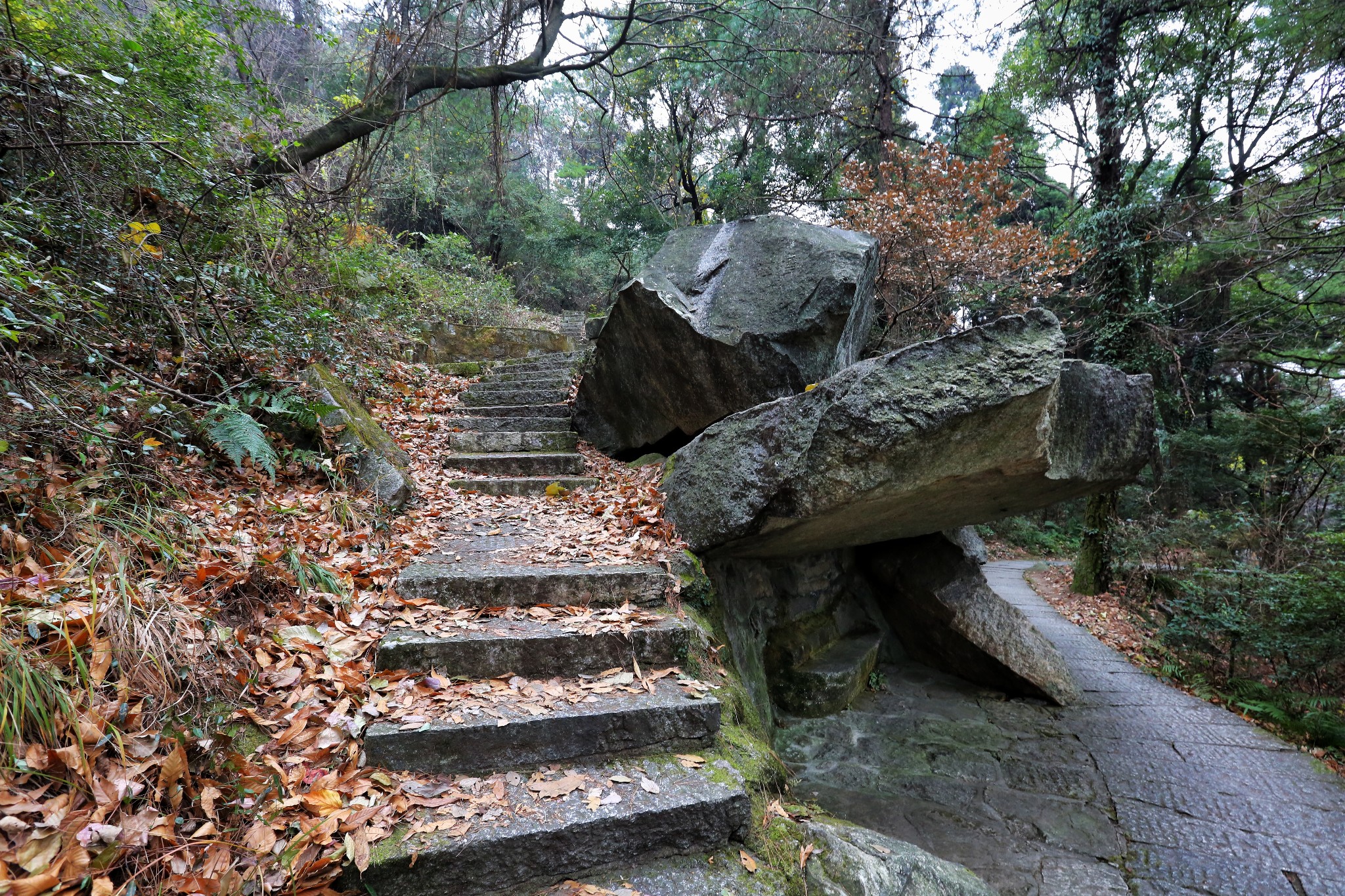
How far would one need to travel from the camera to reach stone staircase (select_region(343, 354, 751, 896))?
5.53 ft

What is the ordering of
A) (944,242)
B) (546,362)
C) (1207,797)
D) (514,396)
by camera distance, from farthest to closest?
1. (546,362)
2. (944,242)
3. (514,396)
4. (1207,797)

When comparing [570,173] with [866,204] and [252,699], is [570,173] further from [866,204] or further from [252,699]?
[252,699]

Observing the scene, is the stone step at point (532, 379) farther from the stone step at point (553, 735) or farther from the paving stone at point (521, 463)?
the stone step at point (553, 735)

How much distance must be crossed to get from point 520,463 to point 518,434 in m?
0.59

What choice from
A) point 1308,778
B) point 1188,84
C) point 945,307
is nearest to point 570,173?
point 945,307

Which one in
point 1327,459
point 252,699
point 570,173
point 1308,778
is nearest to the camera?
point 252,699

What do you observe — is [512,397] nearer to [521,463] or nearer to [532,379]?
[532,379]

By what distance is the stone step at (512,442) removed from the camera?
5387 mm

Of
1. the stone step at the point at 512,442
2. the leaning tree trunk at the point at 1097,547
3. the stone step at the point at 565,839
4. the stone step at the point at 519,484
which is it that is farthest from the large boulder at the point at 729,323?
the leaning tree trunk at the point at 1097,547

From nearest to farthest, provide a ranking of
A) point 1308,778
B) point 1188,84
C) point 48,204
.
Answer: point 48,204 → point 1308,778 → point 1188,84

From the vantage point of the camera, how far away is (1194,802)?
3355 mm

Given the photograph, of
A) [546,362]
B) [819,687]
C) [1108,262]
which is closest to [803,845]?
[819,687]

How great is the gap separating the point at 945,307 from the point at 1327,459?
4410 millimetres

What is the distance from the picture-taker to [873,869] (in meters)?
2.12
